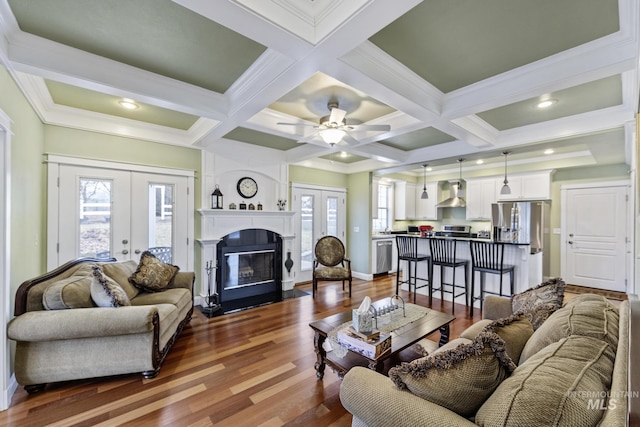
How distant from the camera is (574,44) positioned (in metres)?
1.94

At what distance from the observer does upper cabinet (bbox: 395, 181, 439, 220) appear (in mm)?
7215

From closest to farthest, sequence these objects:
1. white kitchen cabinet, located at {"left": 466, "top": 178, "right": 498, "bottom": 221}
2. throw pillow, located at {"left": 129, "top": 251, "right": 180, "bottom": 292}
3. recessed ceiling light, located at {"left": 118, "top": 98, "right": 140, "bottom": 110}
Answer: recessed ceiling light, located at {"left": 118, "top": 98, "right": 140, "bottom": 110}
throw pillow, located at {"left": 129, "top": 251, "right": 180, "bottom": 292}
white kitchen cabinet, located at {"left": 466, "top": 178, "right": 498, "bottom": 221}

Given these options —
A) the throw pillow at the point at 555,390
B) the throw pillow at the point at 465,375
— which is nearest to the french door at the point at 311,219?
the throw pillow at the point at 465,375

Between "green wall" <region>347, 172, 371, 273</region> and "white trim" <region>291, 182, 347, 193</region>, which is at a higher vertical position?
"white trim" <region>291, 182, 347, 193</region>

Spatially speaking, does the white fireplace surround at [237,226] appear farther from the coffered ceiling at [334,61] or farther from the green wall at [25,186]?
the green wall at [25,186]

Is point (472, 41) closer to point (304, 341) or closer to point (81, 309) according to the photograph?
point (304, 341)

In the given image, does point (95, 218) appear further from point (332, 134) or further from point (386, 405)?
point (386, 405)

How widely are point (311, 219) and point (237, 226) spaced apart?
1.67 metres

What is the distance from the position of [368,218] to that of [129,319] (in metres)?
4.58

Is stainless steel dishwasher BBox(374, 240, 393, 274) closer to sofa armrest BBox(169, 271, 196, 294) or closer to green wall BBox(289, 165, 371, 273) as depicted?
green wall BBox(289, 165, 371, 273)

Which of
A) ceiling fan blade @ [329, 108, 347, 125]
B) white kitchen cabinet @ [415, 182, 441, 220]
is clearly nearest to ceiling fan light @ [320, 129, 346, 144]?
ceiling fan blade @ [329, 108, 347, 125]

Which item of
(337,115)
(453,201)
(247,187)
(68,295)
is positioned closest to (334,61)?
(337,115)

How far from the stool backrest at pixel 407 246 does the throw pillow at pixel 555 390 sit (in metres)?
3.52

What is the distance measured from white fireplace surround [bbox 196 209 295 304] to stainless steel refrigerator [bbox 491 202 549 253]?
3.87m
